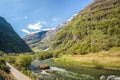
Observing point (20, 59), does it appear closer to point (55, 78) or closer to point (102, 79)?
point (55, 78)

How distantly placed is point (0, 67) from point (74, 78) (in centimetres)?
4791

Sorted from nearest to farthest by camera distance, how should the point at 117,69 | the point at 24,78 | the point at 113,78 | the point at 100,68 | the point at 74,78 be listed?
the point at 24,78
the point at 113,78
the point at 74,78
the point at 117,69
the point at 100,68

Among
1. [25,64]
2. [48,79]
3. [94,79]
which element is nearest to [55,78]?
[48,79]

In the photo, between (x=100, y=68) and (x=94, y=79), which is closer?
(x=94, y=79)

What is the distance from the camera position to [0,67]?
123 metres

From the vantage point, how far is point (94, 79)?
141000 mm

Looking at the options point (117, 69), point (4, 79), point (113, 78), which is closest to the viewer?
point (4, 79)

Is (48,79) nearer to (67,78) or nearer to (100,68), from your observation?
(67,78)

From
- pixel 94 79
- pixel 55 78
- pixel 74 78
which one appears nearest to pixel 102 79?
pixel 94 79

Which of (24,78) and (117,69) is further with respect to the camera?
(117,69)

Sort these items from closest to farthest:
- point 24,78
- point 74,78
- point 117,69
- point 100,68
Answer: point 24,78
point 74,78
point 117,69
point 100,68

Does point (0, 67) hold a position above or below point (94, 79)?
above

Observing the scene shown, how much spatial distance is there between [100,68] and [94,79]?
187ft

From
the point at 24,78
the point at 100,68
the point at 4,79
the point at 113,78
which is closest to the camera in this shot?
the point at 4,79
